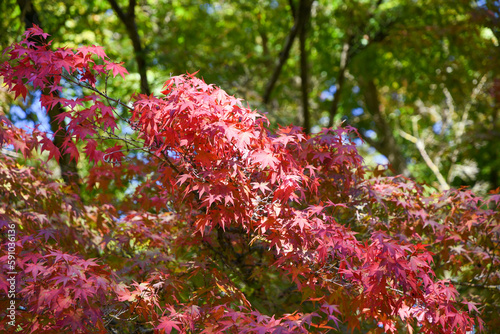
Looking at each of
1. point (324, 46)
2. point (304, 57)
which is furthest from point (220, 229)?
point (324, 46)

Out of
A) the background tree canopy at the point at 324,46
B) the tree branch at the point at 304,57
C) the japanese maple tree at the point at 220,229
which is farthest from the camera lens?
the background tree canopy at the point at 324,46

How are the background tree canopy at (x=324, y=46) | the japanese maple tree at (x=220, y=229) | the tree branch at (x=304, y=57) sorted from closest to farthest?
1. the japanese maple tree at (x=220, y=229)
2. the tree branch at (x=304, y=57)
3. the background tree canopy at (x=324, y=46)

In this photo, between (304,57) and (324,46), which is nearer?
(304,57)

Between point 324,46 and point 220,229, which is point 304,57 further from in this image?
point 220,229

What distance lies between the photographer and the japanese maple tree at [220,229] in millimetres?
2217

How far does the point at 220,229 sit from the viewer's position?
9.77 ft

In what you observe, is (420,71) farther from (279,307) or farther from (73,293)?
(73,293)

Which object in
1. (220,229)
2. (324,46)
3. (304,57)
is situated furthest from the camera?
(324,46)

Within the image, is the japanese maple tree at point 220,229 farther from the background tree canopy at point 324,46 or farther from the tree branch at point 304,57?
the background tree canopy at point 324,46

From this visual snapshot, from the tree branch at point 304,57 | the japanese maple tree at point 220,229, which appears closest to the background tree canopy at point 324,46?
the tree branch at point 304,57

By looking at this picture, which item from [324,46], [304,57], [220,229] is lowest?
[220,229]

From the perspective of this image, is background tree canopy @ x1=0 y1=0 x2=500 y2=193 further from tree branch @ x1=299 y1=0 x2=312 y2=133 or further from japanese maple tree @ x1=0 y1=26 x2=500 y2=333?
japanese maple tree @ x1=0 y1=26 x2=500 y2=333

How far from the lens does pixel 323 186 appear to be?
304cm

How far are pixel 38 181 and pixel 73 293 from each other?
1.51m
